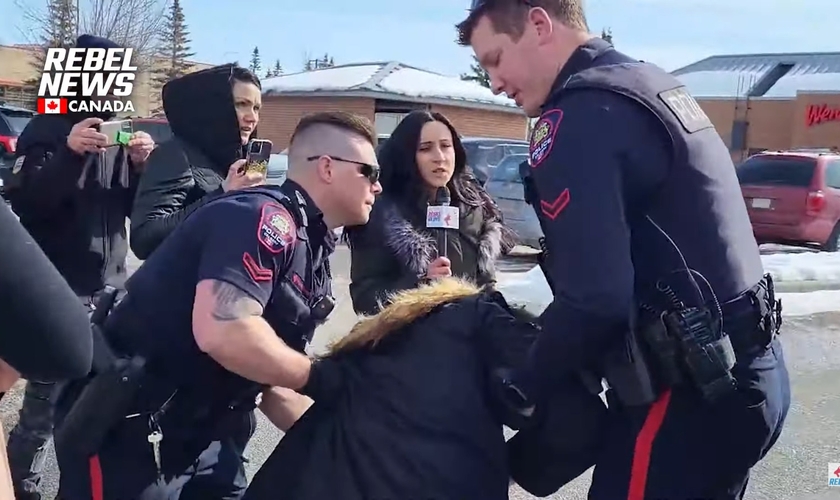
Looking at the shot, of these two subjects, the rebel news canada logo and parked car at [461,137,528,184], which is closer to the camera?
the rebel news canada logo

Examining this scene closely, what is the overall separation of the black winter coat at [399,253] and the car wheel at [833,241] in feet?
34.5

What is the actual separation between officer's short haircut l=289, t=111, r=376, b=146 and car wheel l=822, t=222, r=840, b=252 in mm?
11957

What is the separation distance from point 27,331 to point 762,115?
122ft

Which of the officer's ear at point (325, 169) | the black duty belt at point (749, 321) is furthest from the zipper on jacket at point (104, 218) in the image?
the black duty belt at point (749, 321)

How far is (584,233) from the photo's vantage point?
184cm

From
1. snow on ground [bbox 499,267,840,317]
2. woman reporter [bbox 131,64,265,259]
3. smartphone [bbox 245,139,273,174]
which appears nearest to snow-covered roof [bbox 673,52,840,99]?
snow on ground [bbox 499,267,840,317]

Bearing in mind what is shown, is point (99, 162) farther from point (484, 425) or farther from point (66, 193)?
point (484, 425)

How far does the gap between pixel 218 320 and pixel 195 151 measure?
1.84m

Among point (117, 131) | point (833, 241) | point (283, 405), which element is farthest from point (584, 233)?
point (833, 241)

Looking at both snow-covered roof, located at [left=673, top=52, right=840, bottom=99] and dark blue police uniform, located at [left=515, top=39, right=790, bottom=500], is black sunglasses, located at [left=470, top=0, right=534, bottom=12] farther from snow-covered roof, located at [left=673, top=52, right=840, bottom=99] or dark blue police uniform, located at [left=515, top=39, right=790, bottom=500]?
snow-covered roof, located at [left=673, top=52, right=840, bottom=99]

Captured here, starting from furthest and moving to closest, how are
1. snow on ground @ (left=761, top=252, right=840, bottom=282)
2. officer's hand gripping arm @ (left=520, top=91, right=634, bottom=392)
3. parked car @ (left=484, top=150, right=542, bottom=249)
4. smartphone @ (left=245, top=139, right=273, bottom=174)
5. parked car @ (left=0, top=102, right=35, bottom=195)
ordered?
1. parked car @ (left=0, top=102, right=35, bottom=195)
2. parked car @ (left=484, top=150, right=542, bottom=249)
3. snow on ground @ (left=761, top=252, right=840, bottom=282)
4. smartphone @ (left=245, top=139, right=273, bottom=174)
5. officer's hand gripping arm @ (left=520, top=91, right=634, bottom=392)

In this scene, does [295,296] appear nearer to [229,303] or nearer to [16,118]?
[229,303]

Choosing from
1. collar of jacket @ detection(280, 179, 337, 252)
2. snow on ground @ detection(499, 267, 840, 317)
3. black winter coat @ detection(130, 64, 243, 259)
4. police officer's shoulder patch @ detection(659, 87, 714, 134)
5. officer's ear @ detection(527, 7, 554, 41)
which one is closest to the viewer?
police officer's shoulder patch @ detection(659, 87, 714, 134)

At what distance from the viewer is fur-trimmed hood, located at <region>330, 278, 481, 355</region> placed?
7.04 ft
